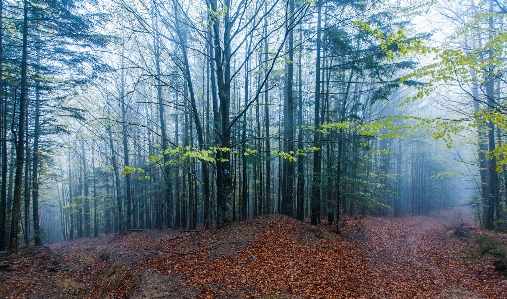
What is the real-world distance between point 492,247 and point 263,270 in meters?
9.02

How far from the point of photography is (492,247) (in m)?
9.60

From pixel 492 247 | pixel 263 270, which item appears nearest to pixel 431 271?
pixel 492 247

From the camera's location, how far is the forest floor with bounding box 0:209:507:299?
6.41m

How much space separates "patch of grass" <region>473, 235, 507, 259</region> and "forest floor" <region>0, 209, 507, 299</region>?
272mm

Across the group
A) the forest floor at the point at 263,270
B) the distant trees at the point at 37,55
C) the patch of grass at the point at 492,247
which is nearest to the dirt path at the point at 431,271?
the forest floor at the point at 263,270

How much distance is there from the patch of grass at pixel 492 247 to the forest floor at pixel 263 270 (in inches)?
10.7

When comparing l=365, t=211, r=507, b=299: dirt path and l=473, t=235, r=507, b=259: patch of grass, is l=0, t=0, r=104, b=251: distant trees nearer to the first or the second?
l=365, t=211, r=507, b=299: dirt path

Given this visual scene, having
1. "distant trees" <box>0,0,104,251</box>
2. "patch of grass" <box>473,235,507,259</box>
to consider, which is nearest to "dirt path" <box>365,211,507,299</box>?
"patch of grass" <box>473,235,507,259</box>

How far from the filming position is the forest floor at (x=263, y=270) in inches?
252

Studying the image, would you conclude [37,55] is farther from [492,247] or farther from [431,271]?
[492,247]

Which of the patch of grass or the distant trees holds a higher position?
the distant trees

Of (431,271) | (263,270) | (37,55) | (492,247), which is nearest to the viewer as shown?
(263,270)

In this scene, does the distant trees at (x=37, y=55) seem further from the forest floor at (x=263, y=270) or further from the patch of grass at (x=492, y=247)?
the patch of grass at (x=492, y=247)

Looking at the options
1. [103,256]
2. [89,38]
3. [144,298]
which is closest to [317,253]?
[144,298]
